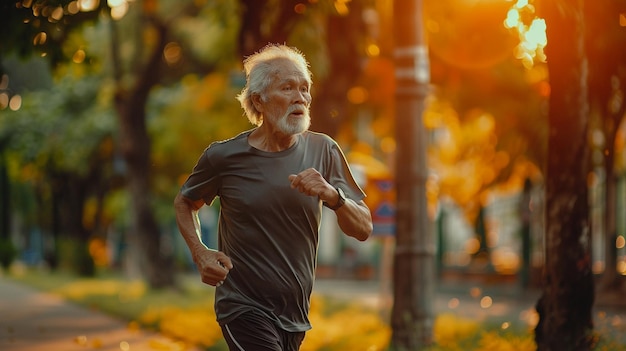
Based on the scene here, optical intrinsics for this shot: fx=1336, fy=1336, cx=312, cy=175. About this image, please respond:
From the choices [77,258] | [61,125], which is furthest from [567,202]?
[77,258]

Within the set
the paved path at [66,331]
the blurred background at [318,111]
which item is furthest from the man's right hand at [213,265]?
the paved path at [66,331]

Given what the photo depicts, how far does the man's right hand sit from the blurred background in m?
4.72

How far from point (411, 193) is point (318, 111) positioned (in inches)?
197

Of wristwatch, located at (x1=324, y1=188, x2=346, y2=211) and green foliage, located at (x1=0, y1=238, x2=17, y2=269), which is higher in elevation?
green foliage, located at (x1=0, y1=238, x2=17, y2=269)

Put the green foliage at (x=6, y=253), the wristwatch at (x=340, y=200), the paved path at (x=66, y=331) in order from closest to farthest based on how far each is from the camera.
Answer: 1. the wristwatch at (x=340, y=200)
2. the paved path at (x=66, y=331)
3. the green foliage at (x=6, y=253)

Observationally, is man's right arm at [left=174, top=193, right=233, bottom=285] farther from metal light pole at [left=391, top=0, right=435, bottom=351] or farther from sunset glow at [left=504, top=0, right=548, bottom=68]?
metal light pole at [left=391, top=0, right=435, bottom=351]

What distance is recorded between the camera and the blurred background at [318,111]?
13.5 m

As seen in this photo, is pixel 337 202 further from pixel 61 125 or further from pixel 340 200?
pixel 61 125

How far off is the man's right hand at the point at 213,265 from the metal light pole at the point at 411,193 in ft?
23.4

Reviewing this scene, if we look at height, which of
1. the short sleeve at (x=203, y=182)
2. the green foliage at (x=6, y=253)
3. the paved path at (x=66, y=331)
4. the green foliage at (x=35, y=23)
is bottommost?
the paved path at (x=66, y=331)

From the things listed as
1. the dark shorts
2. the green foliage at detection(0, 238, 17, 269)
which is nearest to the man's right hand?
the dark shorts

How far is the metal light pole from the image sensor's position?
477 inches

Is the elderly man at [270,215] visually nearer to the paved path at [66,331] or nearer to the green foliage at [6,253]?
the paved path at [66,331]

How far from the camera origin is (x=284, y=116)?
16.7 ft
